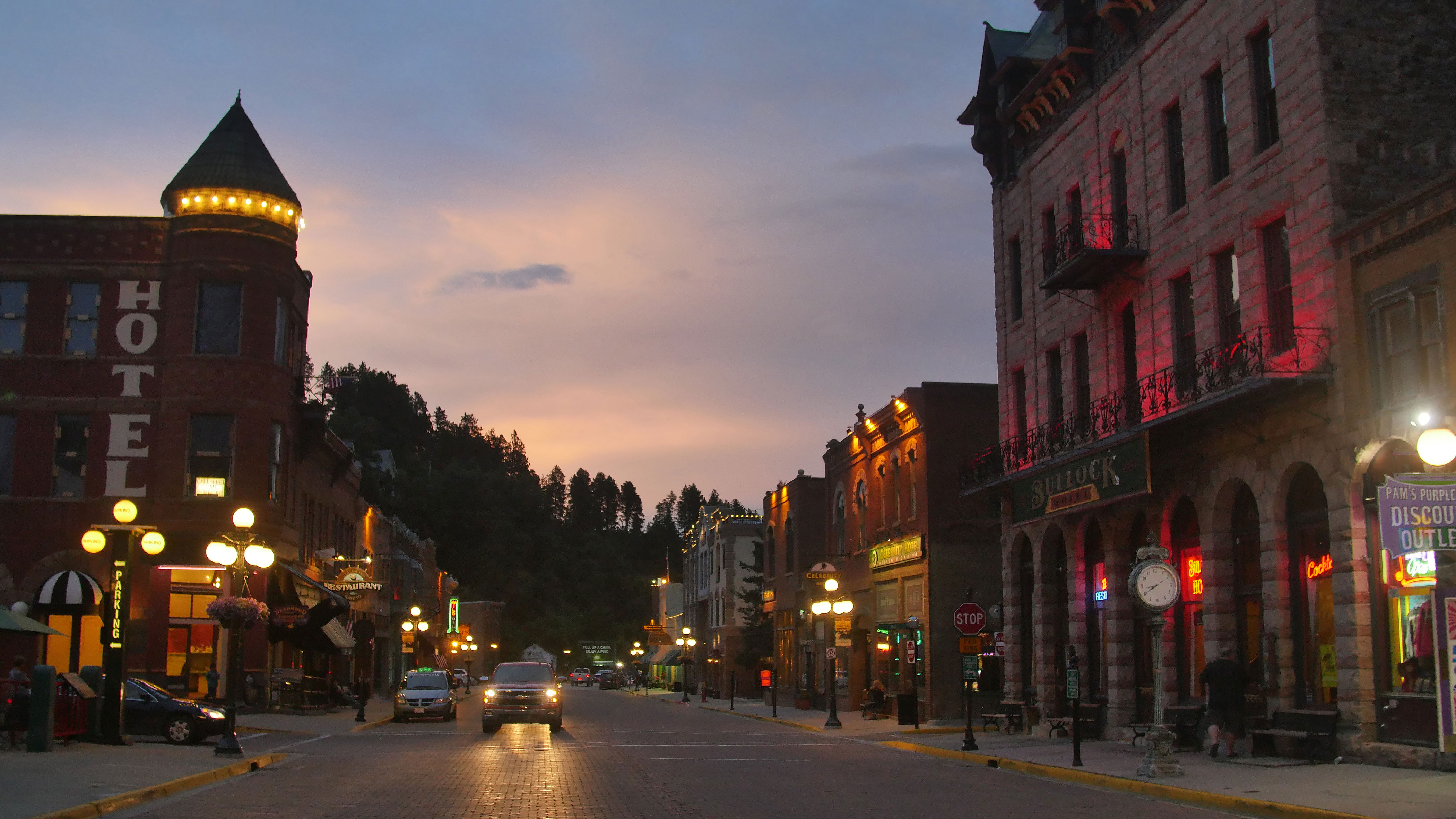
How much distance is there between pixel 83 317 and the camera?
3866 centimetres

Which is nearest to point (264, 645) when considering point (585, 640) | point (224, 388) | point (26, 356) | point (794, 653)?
point (224, 388)

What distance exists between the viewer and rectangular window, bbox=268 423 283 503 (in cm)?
3903

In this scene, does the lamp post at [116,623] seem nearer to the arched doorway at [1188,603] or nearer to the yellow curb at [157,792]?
the yellow curb at [157,792]

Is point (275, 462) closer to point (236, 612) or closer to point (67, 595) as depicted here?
point (67, 595)

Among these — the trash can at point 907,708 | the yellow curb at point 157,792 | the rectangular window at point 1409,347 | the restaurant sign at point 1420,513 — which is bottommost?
the trash can at point 907,708

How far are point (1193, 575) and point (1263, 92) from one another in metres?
9.16

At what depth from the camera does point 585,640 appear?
529ft

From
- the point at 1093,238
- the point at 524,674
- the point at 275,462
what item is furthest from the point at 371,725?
the point at 1093,238

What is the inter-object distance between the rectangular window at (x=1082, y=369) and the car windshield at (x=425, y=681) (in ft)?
71.3

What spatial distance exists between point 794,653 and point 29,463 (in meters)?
31.5

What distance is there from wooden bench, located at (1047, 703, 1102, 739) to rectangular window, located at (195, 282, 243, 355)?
84.2 ft

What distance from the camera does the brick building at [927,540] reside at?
127 ft

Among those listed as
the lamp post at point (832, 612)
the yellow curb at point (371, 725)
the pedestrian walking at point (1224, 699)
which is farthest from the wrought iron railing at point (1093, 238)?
the yellow curb at point (371, 725)

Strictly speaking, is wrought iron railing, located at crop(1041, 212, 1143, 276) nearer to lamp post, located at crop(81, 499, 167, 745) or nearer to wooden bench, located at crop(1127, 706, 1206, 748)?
wooden bench, located at crop(1127, 706, 1206, 748)
